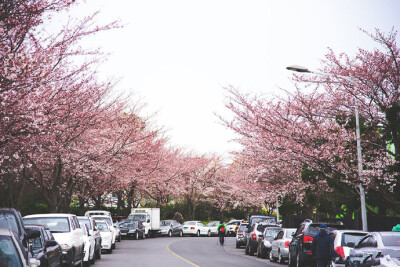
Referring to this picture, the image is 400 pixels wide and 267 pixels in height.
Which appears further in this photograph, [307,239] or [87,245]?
[87,245]

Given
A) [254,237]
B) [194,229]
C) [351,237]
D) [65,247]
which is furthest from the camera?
[194,229]

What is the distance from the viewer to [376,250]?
1081cm

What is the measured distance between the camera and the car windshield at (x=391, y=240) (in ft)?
35.9

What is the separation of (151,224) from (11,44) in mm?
36079

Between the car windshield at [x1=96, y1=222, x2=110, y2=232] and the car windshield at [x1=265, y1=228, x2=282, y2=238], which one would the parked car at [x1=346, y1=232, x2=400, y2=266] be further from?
the car windshield at [x1=96, y1=222, x2=110, y2=232]

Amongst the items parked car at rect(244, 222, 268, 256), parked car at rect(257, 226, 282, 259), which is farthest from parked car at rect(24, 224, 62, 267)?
parked car at rect(244, 222, 268, 256)

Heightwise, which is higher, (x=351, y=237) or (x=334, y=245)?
(x=351, y=237)

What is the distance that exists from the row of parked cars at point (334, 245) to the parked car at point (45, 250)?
22.0ft

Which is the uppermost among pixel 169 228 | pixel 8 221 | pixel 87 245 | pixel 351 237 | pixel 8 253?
pixel 8 221

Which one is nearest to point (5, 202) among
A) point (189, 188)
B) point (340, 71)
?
point (340, 71)

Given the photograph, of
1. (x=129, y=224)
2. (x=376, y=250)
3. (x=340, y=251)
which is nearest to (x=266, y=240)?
(x=340, y=251)

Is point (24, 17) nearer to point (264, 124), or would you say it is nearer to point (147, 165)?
point (264, 124)

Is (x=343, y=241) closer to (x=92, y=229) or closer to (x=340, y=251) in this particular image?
(x=340, y=251)

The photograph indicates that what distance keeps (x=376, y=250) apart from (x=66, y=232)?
8.52m
